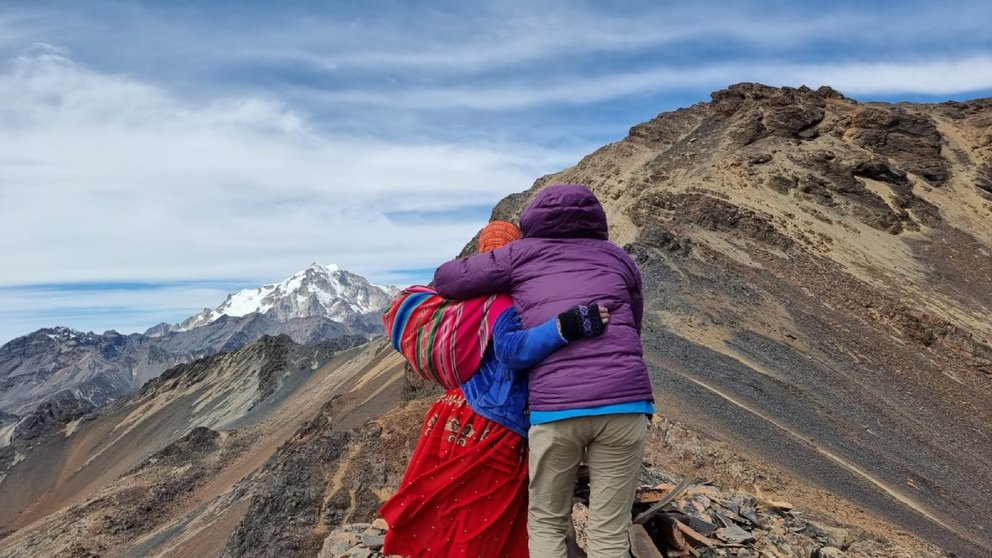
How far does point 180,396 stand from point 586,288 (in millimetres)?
55876

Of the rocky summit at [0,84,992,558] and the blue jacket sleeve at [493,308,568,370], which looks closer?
the blue jacket sleeve at [493,308,568,370]

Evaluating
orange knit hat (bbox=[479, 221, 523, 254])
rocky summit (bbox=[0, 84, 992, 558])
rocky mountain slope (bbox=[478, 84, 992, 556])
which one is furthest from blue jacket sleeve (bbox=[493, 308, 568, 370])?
rocky mountain slope (bbox=[478, 84, 992, 556])

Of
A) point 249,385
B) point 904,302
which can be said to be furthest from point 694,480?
point 249,385

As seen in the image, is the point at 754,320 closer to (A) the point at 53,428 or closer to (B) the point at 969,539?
(B) the point at 969,539

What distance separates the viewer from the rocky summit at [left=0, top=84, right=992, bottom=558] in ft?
24.5

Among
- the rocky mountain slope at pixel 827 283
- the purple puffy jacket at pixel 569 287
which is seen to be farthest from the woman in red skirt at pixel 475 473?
the rocky mountain slope at pixel 827 283

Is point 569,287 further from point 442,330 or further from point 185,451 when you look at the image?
point 185,451

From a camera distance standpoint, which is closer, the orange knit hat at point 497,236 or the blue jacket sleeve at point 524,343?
the blue jacket sleeve at point 524,343

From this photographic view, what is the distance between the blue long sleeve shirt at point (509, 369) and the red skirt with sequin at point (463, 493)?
0.09 metres

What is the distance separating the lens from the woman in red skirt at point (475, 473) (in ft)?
9.93

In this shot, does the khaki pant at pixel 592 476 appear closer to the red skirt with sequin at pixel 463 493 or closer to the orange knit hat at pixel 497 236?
the red skirt with sequin at pixel 463 493

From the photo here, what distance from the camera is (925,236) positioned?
30.0m

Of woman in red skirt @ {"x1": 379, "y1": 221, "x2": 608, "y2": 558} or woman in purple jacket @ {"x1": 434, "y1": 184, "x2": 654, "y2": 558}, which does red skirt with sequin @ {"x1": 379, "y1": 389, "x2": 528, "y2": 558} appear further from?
woman in purple jacket @ {"x1": 434, "y1": 184, "x2": 654, "y2": 558}

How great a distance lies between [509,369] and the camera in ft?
9.61
